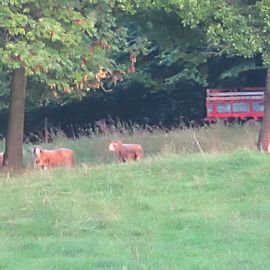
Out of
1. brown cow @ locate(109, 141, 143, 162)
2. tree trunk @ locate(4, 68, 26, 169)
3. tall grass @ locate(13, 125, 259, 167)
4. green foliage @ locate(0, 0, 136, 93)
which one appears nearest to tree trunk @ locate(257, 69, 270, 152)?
tall grass @ locate(13, 125, 259, 167)

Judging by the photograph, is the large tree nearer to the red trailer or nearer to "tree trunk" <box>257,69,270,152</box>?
"tree trunk" <box>257,69,270,152</box>

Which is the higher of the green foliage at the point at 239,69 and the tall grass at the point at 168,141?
the green foliage at the point at 239,69

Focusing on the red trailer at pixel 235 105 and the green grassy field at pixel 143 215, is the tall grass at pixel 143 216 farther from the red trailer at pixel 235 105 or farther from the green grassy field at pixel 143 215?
the red trailer at pixel 235 105

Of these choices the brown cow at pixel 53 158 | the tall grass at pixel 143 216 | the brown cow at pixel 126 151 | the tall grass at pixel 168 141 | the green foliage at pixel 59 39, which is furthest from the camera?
the tall grass at pixel 168 141

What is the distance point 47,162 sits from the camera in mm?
21484

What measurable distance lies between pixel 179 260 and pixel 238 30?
32.0ft

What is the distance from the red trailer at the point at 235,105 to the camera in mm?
29375

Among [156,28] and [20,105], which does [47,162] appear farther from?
[156,28]

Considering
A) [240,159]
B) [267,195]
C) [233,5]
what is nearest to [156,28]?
[233,5]

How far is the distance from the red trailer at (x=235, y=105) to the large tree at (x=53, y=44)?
362 inches

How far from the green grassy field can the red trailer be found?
34.6 ft

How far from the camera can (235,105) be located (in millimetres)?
29688

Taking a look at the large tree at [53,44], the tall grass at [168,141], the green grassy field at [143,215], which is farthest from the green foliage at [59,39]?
the tall grass at [168,141]

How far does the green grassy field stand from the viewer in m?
10.6
